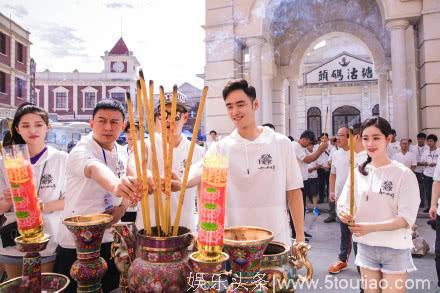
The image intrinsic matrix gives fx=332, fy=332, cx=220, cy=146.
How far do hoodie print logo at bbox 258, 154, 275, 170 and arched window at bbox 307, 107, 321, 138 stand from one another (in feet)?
65.0

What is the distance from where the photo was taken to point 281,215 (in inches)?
84.0

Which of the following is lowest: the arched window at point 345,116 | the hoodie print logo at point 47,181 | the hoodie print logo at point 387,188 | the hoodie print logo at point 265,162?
the hoodie print logo at point 387,188

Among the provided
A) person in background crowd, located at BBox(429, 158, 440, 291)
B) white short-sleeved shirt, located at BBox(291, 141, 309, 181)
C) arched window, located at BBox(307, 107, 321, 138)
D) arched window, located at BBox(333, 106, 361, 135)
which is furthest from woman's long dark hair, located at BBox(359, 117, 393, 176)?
arched window, located at BBox(333, 106, 361, 135)

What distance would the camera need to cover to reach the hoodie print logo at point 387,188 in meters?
2.28

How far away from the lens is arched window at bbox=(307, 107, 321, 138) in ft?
69.3

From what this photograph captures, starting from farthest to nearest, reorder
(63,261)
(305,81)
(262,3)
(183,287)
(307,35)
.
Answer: (305,81) → (307,35) → (262,3) → (63,261) → (183,287)

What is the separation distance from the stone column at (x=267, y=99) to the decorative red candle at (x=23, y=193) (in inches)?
298

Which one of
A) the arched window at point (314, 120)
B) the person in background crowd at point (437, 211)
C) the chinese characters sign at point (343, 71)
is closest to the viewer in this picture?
the person in background crowd at point (437, 211)

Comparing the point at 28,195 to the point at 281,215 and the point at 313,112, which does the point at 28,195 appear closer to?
the point at 281,215

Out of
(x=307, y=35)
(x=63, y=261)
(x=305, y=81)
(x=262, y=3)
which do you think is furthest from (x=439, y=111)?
(x=305, y=81)

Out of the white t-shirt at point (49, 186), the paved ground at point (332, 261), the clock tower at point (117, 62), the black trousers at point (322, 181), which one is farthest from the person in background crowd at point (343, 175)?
the clock tower at point (117, 62)

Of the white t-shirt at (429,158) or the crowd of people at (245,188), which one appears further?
the white t-shirt at (429,158)

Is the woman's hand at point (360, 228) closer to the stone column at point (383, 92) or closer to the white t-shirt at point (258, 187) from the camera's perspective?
the white t-shirt at point (258, 187)

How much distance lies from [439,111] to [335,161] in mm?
2840
